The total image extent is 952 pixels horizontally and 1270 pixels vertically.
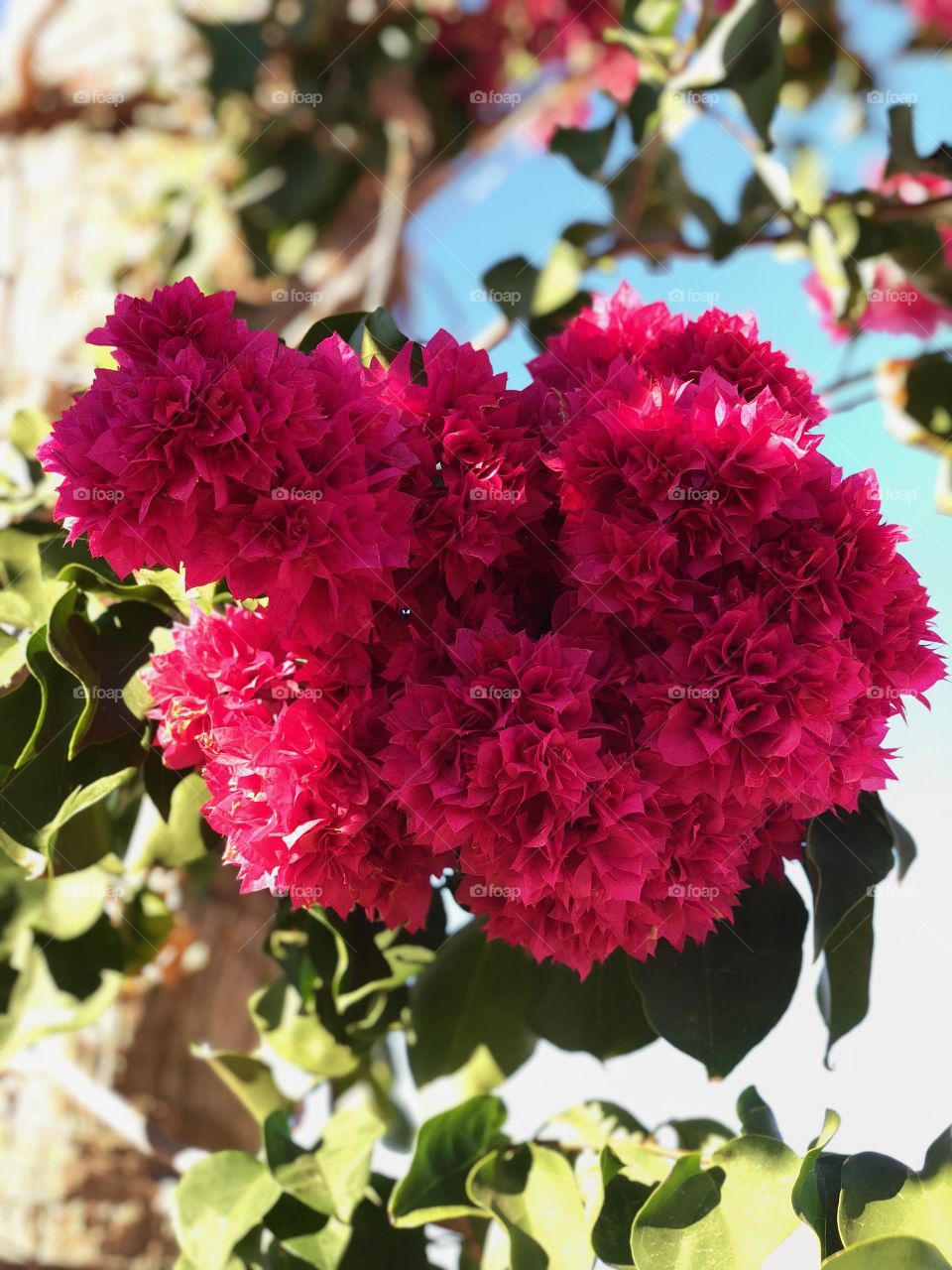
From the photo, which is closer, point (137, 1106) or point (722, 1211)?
point (722, 1211)

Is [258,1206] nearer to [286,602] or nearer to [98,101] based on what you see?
[286,602]

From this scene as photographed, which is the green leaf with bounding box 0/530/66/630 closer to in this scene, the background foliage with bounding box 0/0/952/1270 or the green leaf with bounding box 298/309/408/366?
the background foliage with bounding box 0/0/952/1270

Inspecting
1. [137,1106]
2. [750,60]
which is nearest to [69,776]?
[137,1106]

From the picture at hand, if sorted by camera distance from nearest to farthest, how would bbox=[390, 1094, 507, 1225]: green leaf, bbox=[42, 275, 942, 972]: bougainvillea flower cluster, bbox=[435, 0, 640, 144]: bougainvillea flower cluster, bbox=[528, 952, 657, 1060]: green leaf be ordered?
bbox=[42, 275, 942, 972]: bougainvillea flower cluster, bbox=[390, 1094, 507, 1225]: green leaf, bbox=[528, 952, 657, 1060]: green leaf, bbox=[435, 0, 640, 144]: bougainvillea flower cluster

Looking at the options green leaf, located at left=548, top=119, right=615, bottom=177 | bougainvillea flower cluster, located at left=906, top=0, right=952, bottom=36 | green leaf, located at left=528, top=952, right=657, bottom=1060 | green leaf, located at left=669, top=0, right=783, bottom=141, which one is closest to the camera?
green leaf, located at left=528, top=952, right=657, bottom=1060

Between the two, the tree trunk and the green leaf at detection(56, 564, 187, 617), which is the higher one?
the green leaf at detection(56, 564, 187, 617)

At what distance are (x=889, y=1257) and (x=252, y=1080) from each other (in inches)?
26.9

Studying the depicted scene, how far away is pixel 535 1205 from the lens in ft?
3.00

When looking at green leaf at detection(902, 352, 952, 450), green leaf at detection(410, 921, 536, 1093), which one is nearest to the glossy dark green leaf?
green leaf at detection(410, 921, 536, 1093)

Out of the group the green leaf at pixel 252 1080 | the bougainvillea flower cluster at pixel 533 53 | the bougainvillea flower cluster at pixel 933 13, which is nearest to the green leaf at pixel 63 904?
the green leaf at pixel 252 1080

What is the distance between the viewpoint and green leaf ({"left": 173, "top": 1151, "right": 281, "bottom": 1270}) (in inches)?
37.3

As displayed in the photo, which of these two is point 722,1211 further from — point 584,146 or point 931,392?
point 584,146

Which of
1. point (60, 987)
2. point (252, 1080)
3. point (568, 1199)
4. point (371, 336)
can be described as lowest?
point (252, 1080)

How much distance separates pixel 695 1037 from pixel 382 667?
388mm
